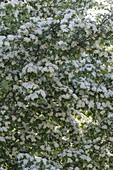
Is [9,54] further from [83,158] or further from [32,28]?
[83,158]

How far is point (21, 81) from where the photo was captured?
15.0ft

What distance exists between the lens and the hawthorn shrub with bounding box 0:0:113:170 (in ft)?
13.6

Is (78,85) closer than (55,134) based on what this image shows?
Yes

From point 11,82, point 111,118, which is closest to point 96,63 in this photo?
point 111,118

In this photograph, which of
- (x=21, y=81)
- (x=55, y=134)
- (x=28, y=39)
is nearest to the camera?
(x=28, y=39)

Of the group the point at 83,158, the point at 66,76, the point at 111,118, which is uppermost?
the point at 66,76

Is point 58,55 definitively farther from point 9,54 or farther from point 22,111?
point 22,111

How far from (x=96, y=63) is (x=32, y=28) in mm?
1086

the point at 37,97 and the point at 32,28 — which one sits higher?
the point at 32,28

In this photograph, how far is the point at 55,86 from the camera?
468cm

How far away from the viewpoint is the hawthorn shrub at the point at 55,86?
13.6 ft

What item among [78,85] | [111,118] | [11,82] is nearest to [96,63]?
[78,85]

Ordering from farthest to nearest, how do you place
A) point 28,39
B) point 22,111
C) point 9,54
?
point 22,111 → point 9,54 → point 28,39

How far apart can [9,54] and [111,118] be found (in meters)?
1.71
